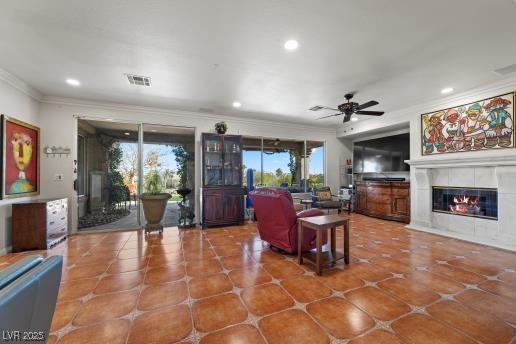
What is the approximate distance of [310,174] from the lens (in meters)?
7.31

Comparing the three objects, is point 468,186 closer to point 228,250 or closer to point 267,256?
point 267,256

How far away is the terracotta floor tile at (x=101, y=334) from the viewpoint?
1610 mm

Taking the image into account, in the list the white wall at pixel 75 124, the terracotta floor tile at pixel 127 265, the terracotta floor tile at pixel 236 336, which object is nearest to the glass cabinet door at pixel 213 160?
the white wall at pixel 75 124

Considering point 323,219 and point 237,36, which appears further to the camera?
point 323,219

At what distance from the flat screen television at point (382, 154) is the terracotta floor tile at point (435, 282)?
12.5ft

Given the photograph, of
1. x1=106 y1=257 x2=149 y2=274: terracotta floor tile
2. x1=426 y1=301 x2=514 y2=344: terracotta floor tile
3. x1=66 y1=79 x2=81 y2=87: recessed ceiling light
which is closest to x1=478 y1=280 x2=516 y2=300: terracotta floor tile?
x1=426 y1=301 x2=514 y2=344: terracotta floor tile

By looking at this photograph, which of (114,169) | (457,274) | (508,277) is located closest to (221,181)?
(114,169)

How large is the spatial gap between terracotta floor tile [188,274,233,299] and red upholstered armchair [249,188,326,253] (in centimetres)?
103

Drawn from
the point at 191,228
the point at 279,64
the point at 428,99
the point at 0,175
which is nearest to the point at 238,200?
the point at 191,228

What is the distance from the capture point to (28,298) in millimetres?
782

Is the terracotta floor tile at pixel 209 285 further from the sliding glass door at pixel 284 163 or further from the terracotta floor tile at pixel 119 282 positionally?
the sliding glass door at pixel 284 163

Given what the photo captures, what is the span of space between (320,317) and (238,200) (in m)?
3.76

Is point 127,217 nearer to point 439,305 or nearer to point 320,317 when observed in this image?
point 320,317

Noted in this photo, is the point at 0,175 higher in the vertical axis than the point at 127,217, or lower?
higher
